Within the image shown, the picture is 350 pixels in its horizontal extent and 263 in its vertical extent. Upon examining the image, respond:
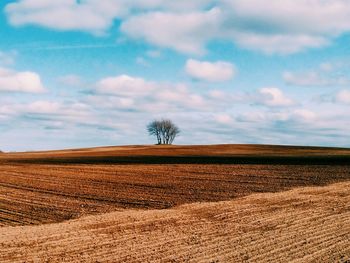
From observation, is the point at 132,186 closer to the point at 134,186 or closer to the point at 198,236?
the point at 134,186

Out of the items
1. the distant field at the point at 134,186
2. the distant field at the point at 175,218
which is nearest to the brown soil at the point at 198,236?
the distant field at the point at 175,218

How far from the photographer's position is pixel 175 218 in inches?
720

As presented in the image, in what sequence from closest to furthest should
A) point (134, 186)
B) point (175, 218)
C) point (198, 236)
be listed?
1. point (198, 236)
2. point (175, 218)
3. point (134, 186)

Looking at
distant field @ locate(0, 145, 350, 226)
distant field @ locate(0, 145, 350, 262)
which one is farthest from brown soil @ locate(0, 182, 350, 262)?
distant field @ locate(0, 145, 350, 226)

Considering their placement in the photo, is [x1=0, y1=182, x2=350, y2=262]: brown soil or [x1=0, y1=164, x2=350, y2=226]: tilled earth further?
[x1=0, y1=164, x2=350, y2=226]: tilled earth

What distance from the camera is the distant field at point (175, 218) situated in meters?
12.9

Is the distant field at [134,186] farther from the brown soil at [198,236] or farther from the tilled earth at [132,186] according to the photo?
the brown soil at [198,236]

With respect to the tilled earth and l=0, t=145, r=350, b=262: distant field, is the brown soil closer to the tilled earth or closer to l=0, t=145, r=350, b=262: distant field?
l=0, t=145, r=350, b=262: distant field

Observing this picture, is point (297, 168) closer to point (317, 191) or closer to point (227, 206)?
point (317, 191)

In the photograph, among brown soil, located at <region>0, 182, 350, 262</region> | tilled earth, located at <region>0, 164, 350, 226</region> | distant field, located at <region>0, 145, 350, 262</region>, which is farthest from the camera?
tilled earth, located at <region>0, 164, 350, 226</region>

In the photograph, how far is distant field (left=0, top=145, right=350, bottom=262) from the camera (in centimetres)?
1295

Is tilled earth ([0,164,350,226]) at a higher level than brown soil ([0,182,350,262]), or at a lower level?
higher

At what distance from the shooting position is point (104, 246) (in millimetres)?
13633

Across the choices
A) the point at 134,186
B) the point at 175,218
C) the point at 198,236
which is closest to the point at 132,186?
the point at 134,186
